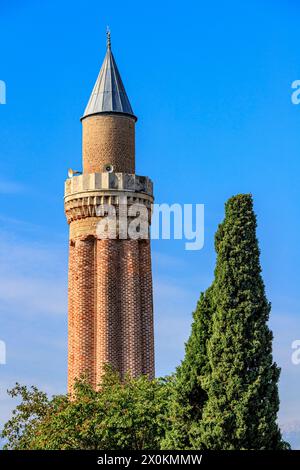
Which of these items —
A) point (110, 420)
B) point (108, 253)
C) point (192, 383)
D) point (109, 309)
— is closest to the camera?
point (192, 383)

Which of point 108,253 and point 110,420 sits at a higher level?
point 108,253

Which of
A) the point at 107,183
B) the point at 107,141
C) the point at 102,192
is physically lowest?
the point at 102,192

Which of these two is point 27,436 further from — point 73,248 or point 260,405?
point 260,405

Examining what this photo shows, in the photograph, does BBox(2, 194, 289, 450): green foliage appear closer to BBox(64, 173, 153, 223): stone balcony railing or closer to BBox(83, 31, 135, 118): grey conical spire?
BBox(64, 173, 153, 223): stone balcony railing

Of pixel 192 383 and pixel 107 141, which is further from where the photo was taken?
pixel 107 141

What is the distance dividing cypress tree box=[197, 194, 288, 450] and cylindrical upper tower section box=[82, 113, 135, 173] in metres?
20.1

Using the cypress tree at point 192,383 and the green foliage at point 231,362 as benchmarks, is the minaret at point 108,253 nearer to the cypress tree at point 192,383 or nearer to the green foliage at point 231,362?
the green foliage at point 231,362

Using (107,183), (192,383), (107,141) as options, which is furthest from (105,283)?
(192,383)

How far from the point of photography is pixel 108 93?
54406mm

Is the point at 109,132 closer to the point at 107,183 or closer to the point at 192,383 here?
the point at 107,183

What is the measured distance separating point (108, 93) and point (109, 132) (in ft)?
5.92

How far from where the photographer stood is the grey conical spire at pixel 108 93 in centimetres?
5400

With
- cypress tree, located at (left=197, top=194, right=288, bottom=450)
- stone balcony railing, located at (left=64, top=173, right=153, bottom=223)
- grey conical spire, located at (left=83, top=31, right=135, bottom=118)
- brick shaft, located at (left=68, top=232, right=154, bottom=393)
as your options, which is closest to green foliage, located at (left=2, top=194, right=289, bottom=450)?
cypress tree, located at (left=197, top=194, right=288, bottom=450)
